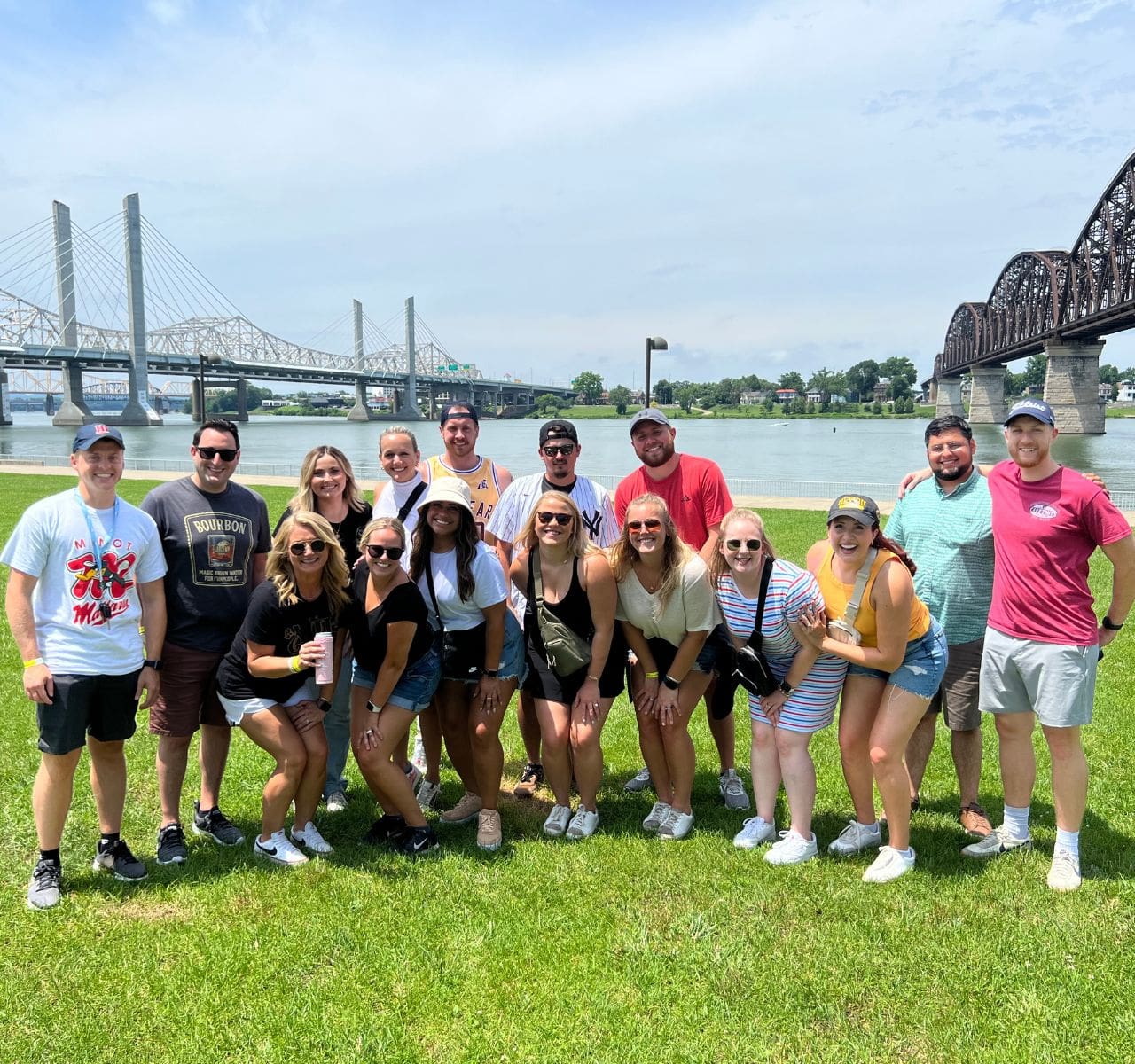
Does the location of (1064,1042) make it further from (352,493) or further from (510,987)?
(352,493)

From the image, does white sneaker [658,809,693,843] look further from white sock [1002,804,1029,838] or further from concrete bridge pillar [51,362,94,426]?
concrete bridge pillar [51,362,94,426]

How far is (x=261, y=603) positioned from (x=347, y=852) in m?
→ 1.21

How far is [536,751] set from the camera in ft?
15.3

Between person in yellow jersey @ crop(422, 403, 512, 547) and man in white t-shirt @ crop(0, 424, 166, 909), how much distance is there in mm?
1591

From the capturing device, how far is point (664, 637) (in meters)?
3.87

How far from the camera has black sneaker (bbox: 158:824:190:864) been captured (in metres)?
3.65

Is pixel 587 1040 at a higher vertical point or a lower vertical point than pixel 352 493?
lower

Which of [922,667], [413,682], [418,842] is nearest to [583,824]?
[418,842]

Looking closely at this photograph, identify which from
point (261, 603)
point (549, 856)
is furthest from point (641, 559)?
point (261, 603)

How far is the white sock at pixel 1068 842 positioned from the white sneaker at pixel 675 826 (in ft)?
5.04

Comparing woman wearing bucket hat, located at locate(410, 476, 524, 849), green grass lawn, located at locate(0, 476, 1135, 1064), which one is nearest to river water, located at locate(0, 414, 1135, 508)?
green grass lawn, located at locate(0, 476, 1135, 1064)

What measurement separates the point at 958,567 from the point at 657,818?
1.80 meters

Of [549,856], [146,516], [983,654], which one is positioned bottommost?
[549,856]

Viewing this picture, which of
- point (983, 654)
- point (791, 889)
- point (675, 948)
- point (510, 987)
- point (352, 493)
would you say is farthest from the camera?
point (352, 493)
